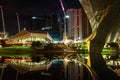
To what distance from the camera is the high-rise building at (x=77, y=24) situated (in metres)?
152

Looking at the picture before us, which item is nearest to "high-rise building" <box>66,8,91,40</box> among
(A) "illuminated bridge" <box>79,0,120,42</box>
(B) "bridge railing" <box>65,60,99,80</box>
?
(A) "illuminated bridge" <box>79,0,120,42</box>

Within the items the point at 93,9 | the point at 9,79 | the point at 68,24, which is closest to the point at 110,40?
the point at 93,9

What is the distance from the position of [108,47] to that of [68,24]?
89348 millimetres

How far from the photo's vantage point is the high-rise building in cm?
15162

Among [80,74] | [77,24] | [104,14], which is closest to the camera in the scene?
[80,74]

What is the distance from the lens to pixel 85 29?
153 metres

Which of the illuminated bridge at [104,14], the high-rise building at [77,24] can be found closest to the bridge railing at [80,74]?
the illuminated bridge at [104,14]

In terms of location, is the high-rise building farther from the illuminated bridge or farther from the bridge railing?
the bridge railing

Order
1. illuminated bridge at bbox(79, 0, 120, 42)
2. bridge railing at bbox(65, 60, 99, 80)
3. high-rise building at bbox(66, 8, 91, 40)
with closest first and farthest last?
bridge railing at bbox(65, 60, 99, 80) → illuminated bridge at bbox(79, 0, 120, 42) → high-rise building at bbox(66, 8, 91, 40)

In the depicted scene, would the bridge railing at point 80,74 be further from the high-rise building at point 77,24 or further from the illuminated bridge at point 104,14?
the high-rise building at point 77,24

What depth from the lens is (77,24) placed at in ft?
505

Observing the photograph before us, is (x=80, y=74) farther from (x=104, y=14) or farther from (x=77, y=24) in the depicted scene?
(x=77, y=24)

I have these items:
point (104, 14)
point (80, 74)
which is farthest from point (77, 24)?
point (80, 74)

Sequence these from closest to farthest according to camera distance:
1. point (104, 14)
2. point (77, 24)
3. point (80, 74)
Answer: point (80, 74) < point (104, 14) < point (77, 24)
